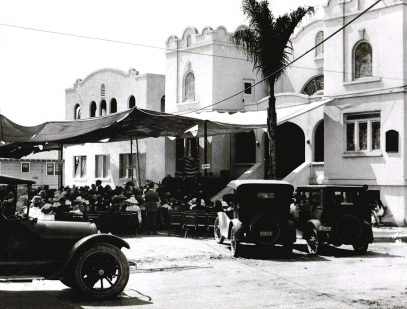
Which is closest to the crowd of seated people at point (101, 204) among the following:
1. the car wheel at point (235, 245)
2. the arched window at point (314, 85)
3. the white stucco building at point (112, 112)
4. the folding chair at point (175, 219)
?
the folding chair at point (175, 219)

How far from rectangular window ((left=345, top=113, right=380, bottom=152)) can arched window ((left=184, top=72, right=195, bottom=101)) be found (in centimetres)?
992

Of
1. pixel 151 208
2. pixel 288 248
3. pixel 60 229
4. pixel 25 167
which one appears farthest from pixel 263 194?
pixel 25 167

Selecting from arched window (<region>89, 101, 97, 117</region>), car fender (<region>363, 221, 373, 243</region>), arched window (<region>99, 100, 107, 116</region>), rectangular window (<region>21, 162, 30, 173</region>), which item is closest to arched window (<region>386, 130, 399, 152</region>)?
car fender (<region>363, 221, 373, 243</region>)

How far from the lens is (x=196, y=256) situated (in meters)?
15.4

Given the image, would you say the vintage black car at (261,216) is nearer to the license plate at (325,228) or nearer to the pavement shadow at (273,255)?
the pavement shadow at (273,255)

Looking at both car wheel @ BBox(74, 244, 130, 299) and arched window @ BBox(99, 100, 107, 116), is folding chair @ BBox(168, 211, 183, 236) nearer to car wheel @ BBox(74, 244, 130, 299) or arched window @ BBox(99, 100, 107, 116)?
car wheel @ BBox(74, 244, 130, 299)

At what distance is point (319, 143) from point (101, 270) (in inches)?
780

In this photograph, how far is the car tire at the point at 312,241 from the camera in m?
15.7

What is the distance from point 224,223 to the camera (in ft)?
56.4

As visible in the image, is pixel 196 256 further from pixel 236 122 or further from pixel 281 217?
pixel 236 122

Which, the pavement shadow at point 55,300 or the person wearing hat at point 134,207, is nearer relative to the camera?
the pavement shadow at point 55,300

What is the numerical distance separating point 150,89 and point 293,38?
28.5 ft

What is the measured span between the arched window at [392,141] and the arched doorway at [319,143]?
4.09 metres

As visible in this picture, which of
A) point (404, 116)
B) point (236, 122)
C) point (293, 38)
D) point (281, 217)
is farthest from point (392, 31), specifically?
point (281, 217)
